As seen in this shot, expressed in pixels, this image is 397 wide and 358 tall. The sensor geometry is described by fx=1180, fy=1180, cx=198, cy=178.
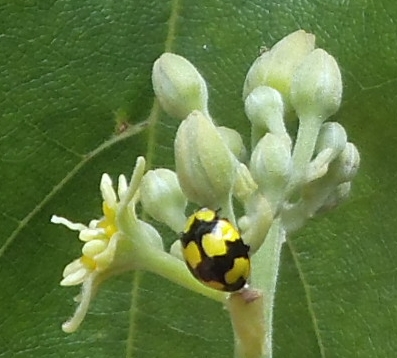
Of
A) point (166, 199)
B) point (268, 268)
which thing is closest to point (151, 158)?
point (166, 199)

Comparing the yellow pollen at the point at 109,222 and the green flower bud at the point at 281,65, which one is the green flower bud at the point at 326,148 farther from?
the yellow pollen at the point at 109,222

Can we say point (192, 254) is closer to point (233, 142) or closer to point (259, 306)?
point (259, 306)

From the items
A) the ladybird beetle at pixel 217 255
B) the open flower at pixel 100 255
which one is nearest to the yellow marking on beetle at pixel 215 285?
the ladybird beetle at pixel 217 255

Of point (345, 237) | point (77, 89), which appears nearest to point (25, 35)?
point (77, 89)

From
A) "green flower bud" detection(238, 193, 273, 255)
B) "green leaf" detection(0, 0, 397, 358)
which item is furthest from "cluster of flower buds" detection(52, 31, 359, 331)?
"green leaf" detection(0, 0, 397, 358)

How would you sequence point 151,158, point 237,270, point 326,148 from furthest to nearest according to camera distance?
1. point 151,158
2. point 326,148
3. point 237,270

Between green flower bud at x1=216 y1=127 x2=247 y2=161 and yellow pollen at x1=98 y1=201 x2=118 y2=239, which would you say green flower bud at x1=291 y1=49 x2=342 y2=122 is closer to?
green flower bud at x1=216 y1=127 x2=247 y2=161
